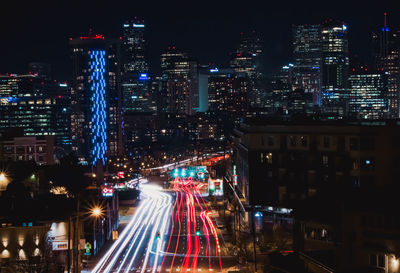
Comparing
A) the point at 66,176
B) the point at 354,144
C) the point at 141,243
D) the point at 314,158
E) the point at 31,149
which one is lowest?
the point at 141,243

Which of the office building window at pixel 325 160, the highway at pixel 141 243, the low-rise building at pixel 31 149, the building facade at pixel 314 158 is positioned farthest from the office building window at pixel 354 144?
the low-rise building at pixel 31 149

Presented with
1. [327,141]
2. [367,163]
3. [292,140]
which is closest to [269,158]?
[292,140]

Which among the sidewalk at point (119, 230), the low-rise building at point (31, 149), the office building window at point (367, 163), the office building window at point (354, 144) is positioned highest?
the office building window at point (354, 144)

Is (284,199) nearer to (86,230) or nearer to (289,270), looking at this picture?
(86,230)

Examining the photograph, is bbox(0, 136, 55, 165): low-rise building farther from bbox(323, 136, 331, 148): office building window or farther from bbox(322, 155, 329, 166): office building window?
bbox(323, 136, 331, 148): office building window

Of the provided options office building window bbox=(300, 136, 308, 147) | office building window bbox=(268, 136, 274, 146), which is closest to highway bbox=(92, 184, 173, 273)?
office building window bbox=(268, 136, 274, 146)

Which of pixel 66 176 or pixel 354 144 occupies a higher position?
pixel 354 144

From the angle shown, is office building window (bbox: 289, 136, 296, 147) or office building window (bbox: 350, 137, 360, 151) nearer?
office building window (bbox: 350, 137, 360, 151)

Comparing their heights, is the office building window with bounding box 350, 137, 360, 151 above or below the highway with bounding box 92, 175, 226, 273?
above

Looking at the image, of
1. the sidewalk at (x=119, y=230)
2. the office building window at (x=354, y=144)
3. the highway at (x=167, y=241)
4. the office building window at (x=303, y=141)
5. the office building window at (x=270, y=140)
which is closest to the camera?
the highway at (x=167, y=241)

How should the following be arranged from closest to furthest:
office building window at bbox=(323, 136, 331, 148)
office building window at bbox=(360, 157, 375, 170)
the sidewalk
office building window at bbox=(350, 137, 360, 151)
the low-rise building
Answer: the sidewalk, office building window at bbox=(360, 157, 375, 170), office building window at bbox=(350, 137, 360, 151), office building window at bbox=(323, 136, 331, 148), the low-rise building

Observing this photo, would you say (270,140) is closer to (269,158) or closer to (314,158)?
(269,158)

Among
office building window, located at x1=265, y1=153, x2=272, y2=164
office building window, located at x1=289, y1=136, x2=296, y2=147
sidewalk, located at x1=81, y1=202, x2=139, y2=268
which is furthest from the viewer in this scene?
office building window, located at x1=265, y1=153, x2=272, y2=164

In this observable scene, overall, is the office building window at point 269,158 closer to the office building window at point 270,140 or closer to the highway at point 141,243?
the office building window at point 270,140
